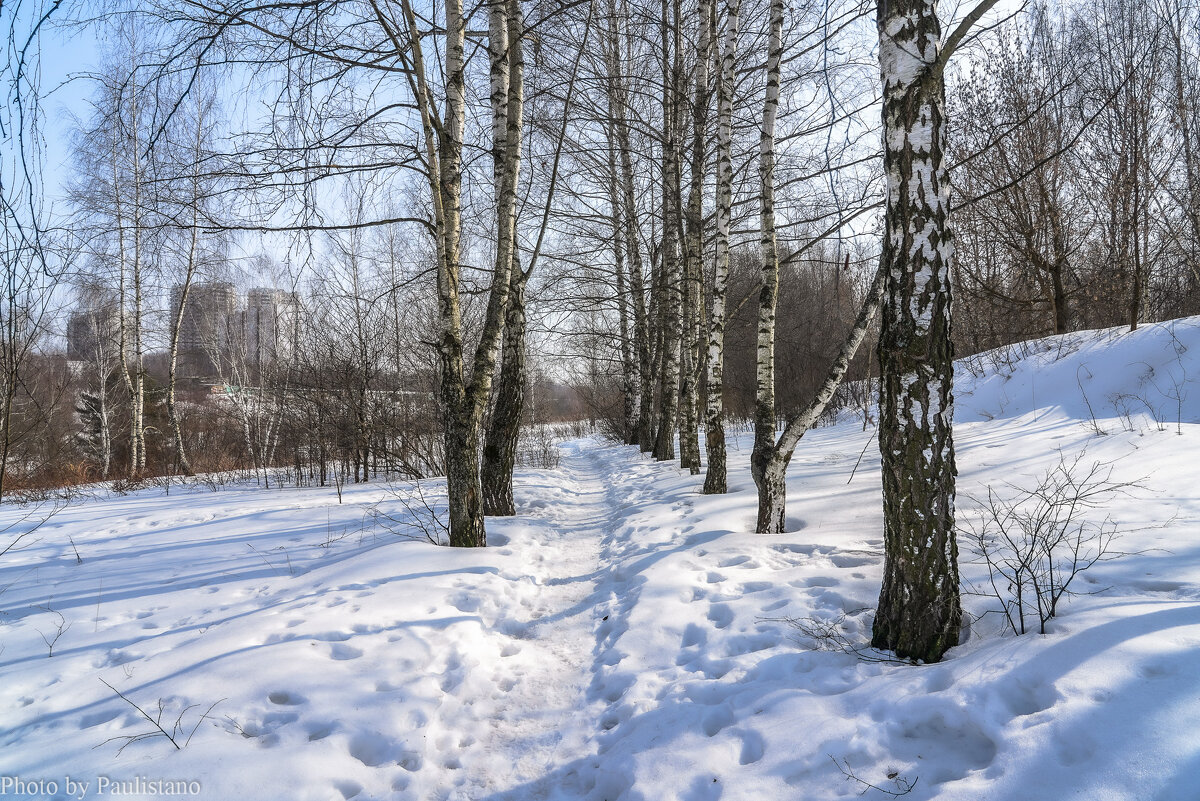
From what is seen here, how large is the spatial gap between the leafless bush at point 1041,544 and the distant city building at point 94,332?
1821 centimetres

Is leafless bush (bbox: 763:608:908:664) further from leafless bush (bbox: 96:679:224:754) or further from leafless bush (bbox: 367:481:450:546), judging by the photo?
leafless bush (bbox: 367:481:450:546)

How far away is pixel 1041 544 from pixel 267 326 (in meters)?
24.3

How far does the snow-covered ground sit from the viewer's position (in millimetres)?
1754

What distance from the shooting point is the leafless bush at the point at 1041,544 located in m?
2.37

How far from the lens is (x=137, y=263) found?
1298cm

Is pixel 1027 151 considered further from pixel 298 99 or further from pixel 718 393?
pixel 298 99

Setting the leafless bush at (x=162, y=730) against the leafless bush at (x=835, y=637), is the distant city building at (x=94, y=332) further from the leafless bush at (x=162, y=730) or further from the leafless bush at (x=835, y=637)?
the leafless bush at (x=835, y=637)

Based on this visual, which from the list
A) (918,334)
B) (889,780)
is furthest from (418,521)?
(918,334)

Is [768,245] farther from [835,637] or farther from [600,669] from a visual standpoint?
[600,669]

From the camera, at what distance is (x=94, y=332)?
15141 millimetres

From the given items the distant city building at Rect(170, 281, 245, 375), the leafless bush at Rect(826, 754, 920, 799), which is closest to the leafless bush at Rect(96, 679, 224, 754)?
the leafless bush at Rect(826, 754, 920, 799)

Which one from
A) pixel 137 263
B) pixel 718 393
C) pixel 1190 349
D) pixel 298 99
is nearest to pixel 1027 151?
pixel 1190 349

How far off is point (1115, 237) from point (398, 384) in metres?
14.4

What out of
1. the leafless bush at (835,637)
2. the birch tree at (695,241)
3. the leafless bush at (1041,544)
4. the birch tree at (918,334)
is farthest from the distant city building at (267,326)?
the leafless bush at (1041,544)
